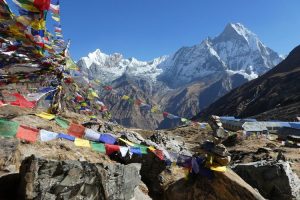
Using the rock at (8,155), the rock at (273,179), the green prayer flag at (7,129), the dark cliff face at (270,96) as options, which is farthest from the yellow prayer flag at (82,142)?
the dark cliff face at (270,96)

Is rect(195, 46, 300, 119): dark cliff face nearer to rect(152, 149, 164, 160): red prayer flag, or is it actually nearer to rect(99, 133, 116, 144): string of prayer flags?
rect(152, 149, 164, 160): red prayer flag

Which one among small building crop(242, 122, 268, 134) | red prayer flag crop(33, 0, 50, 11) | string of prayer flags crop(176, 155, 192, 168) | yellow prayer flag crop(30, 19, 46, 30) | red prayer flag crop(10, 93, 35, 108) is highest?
small building crop(242, 122, 268, 134)

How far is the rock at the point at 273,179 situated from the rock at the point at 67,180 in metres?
7.11

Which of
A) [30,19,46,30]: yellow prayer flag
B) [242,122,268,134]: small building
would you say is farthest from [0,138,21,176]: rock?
[242,122,268,134]: small building

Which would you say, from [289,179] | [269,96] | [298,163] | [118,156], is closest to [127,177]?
[118,156]

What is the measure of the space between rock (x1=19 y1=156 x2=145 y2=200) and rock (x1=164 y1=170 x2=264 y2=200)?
9.81ft

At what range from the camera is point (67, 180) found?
30.5ft

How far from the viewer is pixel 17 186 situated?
9492 mm

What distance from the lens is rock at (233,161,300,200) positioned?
14.5 m

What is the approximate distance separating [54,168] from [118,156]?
7308 millimetres

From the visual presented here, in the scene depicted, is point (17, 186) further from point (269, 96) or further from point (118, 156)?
point (269, 96)

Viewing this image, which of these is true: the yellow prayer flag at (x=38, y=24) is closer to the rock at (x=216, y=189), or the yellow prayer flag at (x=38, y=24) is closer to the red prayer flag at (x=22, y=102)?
the red prayer flag at (x=22, y=102)

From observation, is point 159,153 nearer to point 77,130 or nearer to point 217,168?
point 217,168

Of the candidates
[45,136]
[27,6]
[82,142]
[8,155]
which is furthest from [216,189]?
[27,6]
